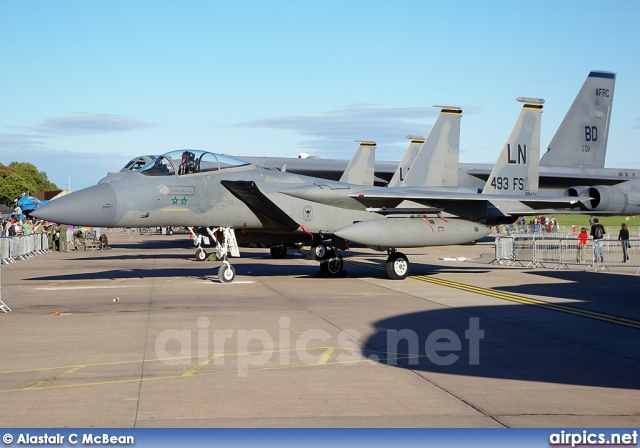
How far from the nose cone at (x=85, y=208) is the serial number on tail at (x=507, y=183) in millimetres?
10773

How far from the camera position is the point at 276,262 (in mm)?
26906

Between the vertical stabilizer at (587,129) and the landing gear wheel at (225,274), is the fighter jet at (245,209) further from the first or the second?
the vertical stabilizer at (587,129)

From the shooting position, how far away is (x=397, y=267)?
63.6 ft

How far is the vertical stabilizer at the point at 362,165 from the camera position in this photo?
32.2 m

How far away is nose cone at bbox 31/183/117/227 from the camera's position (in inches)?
596

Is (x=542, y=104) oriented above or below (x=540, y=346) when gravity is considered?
above

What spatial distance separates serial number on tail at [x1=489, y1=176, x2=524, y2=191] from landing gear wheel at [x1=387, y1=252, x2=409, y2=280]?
400cm

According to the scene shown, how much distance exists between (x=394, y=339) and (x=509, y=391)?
9.97 feet

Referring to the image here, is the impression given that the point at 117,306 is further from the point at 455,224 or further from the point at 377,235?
the point at 455,224

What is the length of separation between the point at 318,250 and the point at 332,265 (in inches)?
146

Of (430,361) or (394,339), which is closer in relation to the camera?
(430,361)

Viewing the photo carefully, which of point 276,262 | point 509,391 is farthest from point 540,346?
point 276,262

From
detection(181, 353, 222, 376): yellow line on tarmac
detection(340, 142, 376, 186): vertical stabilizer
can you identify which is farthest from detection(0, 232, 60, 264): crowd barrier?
detection(181, 353, 222, 376): yellow line on tarmac

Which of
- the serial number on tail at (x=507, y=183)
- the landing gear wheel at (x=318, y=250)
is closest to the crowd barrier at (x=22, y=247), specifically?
the landing gear wheel at (x=318, y=250)
